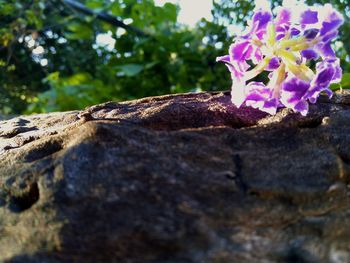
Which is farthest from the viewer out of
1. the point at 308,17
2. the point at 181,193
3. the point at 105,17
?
the point at 105,17

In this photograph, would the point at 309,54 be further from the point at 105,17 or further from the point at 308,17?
the point at 105,17

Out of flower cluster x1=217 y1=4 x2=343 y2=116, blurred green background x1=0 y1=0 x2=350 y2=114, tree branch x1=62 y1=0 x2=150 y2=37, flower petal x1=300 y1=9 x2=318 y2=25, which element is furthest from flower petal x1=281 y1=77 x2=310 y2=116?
tree branch x1=62 y1=0 x2=150 y2=37

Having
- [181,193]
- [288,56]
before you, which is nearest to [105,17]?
[288,56]

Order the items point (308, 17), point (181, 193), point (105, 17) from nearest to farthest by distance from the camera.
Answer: point (181, 193)
point (308, 17)
point (105, 17)

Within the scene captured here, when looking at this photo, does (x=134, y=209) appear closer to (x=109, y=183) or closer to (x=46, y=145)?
(x=109, y=183)

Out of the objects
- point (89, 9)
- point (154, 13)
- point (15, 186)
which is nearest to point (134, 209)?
point (15, 186)

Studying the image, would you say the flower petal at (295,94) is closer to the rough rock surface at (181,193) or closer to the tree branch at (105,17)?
the rough rock surface at (181,193)
